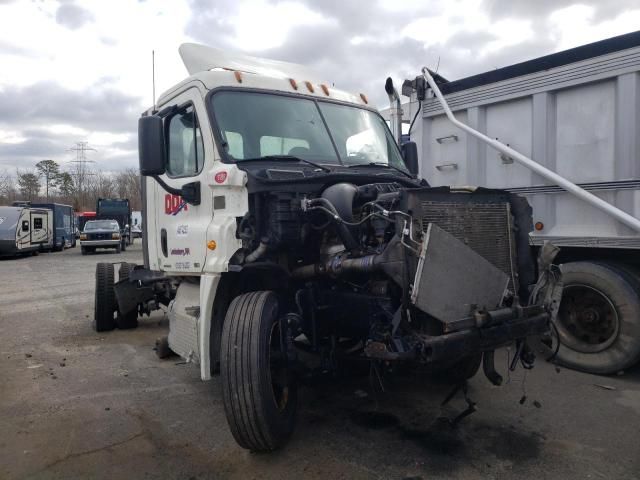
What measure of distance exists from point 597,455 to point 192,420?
3.00 meters

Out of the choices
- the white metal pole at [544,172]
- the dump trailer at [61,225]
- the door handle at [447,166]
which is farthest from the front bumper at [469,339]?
the dump trailer at [61,225]

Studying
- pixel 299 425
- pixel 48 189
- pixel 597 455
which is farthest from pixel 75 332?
pixel 48 189

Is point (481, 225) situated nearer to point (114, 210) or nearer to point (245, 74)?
Answer: point (245, 74)

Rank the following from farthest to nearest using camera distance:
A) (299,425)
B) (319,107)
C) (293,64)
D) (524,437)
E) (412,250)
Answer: (293,64)
(319,107)
(299,425)
(524,437)
(412,250)

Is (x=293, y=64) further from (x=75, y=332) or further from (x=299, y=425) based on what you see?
(x=75, y=332)

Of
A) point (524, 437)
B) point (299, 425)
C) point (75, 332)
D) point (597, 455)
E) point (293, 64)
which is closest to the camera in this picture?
point (597, 455)

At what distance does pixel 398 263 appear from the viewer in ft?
10.3

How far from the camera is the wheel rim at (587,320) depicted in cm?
521

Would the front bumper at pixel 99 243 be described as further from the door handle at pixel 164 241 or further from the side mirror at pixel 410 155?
the side mirror at pixel 410 155

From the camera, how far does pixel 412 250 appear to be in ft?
10.3

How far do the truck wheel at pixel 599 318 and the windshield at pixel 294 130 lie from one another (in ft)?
7.27

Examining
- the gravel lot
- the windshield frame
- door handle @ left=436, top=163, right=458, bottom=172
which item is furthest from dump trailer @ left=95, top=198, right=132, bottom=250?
the windshield frame

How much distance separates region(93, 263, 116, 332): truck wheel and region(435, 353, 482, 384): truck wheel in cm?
489

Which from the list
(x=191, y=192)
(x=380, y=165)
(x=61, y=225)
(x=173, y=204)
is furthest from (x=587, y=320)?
(x=61, y=225)
